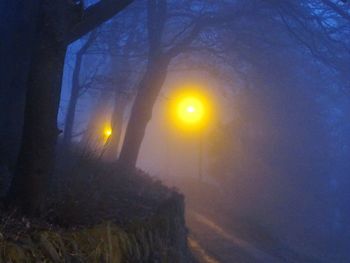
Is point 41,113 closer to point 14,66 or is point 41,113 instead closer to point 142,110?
point 14,66

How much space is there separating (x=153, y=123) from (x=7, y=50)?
1756 inches

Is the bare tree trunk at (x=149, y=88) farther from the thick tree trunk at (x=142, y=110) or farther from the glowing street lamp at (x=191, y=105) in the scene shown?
the glowing street lamp at (x=191, y=105)

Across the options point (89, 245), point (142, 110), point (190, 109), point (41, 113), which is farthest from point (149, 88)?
point (89, 245)

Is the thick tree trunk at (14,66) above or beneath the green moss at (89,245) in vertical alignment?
above

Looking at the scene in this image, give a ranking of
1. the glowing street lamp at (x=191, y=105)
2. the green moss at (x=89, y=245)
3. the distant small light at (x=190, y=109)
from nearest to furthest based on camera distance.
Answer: the green moss at (x=89, y=245) → the distant small light at (x=190, y=109) → the glowing street lamp at (x=191, y=105)

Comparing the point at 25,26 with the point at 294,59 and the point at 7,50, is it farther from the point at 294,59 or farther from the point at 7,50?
the point at 294,59

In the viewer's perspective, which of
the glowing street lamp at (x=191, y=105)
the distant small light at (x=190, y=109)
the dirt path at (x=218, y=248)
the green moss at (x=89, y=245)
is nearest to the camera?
the green moss at (x=89, y=245)

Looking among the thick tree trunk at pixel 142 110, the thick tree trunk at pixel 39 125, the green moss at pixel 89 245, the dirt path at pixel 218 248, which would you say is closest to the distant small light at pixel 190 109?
the dirt path at pixel 218 248

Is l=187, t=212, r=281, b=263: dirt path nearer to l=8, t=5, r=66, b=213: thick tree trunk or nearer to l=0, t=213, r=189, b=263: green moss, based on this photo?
l=0, t=213, r=189, b=263: green moss

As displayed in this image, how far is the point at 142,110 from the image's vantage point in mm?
15836

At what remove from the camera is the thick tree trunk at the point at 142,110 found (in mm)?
15727

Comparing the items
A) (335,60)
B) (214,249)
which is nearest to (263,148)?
(214,249)

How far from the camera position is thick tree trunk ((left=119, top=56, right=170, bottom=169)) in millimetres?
15727

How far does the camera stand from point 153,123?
52.7m
